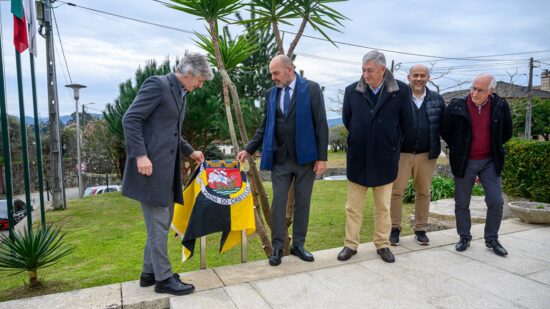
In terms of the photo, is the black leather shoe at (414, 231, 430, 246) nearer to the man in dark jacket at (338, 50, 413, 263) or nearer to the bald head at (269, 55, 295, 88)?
the man in dark jacket at (338, 50, 413, 263)

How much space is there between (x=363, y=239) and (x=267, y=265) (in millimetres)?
2963

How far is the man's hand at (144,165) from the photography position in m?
2.37

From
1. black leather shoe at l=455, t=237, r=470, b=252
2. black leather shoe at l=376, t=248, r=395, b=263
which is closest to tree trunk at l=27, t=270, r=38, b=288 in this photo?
black leather shoe at l=376, t=248, r=395, b=263

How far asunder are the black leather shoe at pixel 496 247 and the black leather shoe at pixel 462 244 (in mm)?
175

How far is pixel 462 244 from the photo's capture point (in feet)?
11.7

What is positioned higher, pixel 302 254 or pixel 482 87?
pixel 482 87

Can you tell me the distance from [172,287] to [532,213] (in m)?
4.20

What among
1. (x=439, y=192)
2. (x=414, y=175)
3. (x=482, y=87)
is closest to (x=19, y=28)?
(x=414, y=175)

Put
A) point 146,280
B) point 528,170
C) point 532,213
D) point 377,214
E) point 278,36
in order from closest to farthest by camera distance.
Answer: point 146,280, point 377,214, point 278,36, point 532,213, point 528,170

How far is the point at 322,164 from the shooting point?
3.16m

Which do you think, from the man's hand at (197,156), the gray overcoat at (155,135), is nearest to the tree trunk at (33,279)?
the gray overcoat at (155,135)

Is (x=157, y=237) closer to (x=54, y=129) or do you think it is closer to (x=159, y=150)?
(x=159, y=150)

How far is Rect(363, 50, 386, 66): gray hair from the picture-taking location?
10.1 ft

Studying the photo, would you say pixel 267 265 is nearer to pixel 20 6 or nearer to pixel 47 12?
pixel 20 6
